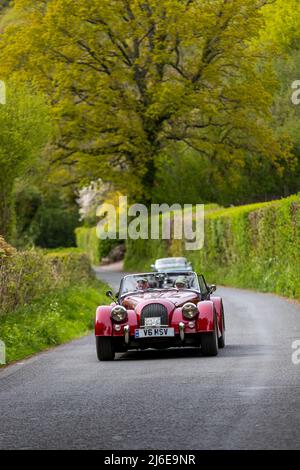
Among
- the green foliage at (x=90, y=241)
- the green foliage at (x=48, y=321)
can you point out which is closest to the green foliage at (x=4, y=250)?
the green foliage at (x=48, y=321)

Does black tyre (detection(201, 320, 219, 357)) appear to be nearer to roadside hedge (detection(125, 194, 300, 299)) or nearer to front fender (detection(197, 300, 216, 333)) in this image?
front fender (detection(197, 300, 216, 333))

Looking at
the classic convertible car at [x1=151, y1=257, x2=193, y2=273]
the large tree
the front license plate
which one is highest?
the large tree

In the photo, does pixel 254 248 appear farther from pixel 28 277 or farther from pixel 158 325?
pixel 158 325

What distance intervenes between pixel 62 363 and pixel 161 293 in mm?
2203

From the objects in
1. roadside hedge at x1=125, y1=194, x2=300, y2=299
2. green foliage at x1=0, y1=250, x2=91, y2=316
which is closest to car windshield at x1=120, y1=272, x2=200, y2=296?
green foliage at x1=0, y1=250, x2=91, y2=316

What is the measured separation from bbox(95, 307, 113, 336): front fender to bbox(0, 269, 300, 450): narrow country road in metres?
0.53

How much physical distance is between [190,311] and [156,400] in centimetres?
542

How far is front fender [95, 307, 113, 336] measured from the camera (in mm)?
17219

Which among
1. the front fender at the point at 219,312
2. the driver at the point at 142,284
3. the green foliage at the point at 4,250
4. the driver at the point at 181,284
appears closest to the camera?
the front fender at the point at 219,312

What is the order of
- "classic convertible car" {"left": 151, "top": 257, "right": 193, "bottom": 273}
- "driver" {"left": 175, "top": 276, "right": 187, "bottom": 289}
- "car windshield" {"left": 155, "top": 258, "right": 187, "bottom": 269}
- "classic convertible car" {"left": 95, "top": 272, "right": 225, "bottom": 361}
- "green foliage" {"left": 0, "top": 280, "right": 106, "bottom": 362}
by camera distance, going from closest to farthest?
"classic convertible car" {"left": 95, "top": 272, "right": 225, "bottom": 361}
"driver" {"left": 175, "top": 276, "right": 187, "bottom": 289}
"green foliage" {"left": 0, "top": 280, "right": 106, "bottom": 362}
"classic convertible car" {"left": 151, "top": 257, "right": 193, "bottom": 273}
"car windshield" {"left": 155, "top": 258, "right": 187, "bottom": 269}

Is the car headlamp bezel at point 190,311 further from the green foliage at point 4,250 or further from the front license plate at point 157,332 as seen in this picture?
the green foliage at point 4,250

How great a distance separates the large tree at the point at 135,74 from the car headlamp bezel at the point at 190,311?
122ft

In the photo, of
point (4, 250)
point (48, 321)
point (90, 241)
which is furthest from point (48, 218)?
point (4, 250)

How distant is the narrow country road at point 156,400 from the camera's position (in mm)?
9031
